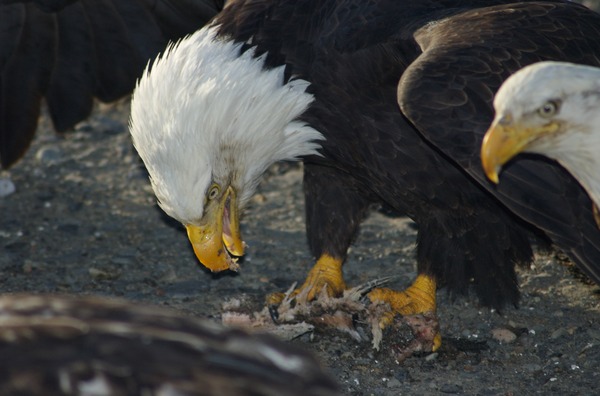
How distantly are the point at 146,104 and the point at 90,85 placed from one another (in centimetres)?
172

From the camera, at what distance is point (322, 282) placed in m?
5.95

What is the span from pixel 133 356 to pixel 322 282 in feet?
9.30

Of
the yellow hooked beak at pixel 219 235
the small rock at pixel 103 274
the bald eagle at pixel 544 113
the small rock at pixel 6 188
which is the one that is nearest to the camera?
the bald eagle at pixel 544 113

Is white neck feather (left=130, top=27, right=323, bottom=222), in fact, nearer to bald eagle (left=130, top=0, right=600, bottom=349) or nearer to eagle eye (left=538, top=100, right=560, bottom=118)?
bald eagle (left=130, top=0, right=600, bottom=349)

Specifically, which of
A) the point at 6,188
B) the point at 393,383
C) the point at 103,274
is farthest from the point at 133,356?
the point at 6,188

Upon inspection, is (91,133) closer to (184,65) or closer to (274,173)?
(274,173)

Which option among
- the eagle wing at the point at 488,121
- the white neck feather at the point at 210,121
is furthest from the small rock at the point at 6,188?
the eagle wing at the point at 488,121

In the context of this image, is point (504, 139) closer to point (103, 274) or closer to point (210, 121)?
point (210, 121)

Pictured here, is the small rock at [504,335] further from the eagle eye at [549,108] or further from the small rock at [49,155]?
the small rock at [49,155]

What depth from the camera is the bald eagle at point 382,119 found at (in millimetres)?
4887

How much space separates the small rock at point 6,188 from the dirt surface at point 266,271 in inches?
0.7

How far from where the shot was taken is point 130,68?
268 inches

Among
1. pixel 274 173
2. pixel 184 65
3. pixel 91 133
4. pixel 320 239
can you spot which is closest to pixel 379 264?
pixel 320 239

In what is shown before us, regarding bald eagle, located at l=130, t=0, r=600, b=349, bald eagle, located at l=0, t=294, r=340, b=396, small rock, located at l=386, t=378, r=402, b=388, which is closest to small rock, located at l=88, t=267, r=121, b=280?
bald eagle, located at l=130, t=0, r=600, b=349
